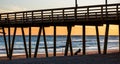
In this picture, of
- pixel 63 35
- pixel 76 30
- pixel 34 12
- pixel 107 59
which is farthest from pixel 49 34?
pixel 107 59

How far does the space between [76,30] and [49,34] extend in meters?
19.2

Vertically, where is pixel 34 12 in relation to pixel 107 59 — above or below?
above

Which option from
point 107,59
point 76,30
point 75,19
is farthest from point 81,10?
point 76,30

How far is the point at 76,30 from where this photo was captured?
586 ft

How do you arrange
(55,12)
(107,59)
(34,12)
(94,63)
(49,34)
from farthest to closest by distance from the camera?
(49,34)
(34,12)
(55,12)
(107,59)
(94,63)

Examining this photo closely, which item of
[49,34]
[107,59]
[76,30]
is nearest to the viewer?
[107,59]

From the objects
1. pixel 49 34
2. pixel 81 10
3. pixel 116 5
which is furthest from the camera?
pixel 49 34

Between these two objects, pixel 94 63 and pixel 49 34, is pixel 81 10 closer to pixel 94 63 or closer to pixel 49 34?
pixel 94 63

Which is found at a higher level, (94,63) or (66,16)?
(66,16)

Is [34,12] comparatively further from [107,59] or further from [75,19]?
[107,59]

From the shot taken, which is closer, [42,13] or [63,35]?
[42,13]

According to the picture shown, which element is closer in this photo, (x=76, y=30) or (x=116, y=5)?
(x=116, y=5)

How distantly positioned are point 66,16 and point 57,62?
6.74 m

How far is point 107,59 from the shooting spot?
27438 millimetres
